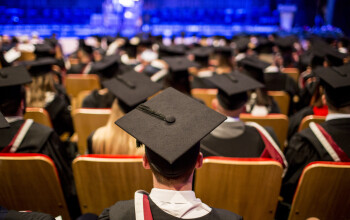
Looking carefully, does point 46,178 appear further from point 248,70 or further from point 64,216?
point 248,70

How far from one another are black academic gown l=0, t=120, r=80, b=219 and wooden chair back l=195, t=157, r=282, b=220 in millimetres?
1210

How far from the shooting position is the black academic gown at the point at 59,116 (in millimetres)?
3151

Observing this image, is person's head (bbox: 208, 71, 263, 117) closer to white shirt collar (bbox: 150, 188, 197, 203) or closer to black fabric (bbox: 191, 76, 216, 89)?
white shirt collar (bbox: 150, 188, 197, 203)

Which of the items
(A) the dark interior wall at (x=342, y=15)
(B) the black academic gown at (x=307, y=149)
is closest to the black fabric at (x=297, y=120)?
(B) the black academic gown at (x=307, y=149)

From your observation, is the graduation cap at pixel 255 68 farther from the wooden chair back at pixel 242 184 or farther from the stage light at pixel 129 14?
the stage light at pixel 129 14

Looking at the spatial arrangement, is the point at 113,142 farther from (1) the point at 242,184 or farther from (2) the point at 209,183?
(1) the point at 242,184

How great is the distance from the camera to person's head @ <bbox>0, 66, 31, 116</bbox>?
6.59 ft

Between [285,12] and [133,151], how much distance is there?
57.7ft

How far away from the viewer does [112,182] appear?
1.62 meters

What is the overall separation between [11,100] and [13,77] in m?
0.31

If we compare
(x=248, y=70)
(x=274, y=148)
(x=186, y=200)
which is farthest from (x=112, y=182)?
(x=248, y=70)

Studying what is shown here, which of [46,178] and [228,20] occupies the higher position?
[228,20]

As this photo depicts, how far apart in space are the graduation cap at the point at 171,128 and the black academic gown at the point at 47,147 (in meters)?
1.08

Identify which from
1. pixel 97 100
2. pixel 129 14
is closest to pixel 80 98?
pixel 97 100
